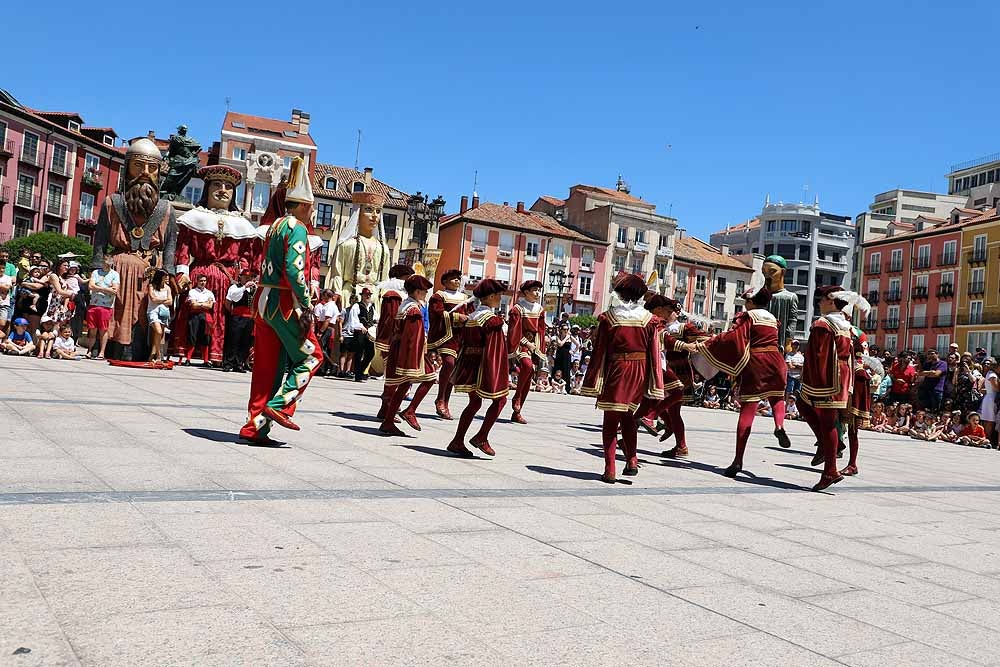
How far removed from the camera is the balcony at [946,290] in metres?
67.4

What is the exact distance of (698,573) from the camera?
4.68m

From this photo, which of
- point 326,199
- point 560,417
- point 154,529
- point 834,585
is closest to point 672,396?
point 560,417

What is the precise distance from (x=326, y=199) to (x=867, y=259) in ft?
146

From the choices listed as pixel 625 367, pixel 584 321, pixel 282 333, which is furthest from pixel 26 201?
pixel 625 367

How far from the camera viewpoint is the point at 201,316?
1667 cm

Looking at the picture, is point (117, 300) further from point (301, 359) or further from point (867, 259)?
point (867, 259)

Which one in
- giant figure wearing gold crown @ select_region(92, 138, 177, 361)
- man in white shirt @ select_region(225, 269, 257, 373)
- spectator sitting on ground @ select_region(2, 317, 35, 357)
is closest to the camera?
giant figure wearing gold crown @ select_region(92, 138, 177, 361)

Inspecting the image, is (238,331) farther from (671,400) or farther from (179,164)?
(671,400)

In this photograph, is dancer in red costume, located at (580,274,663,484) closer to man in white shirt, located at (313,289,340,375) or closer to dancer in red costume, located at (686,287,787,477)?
dancer in red costume, located at (686,287,787,477)

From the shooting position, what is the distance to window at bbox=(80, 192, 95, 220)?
214 ft

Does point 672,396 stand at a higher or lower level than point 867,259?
lower

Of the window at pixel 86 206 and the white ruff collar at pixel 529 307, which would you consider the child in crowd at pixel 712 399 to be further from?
the window at pixel 86 206

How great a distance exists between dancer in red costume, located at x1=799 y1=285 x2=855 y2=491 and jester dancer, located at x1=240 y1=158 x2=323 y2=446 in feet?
15.2

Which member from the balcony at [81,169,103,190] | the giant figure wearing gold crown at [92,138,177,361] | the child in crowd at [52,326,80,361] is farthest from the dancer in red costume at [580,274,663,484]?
the balcony at [81,169,103,190]
